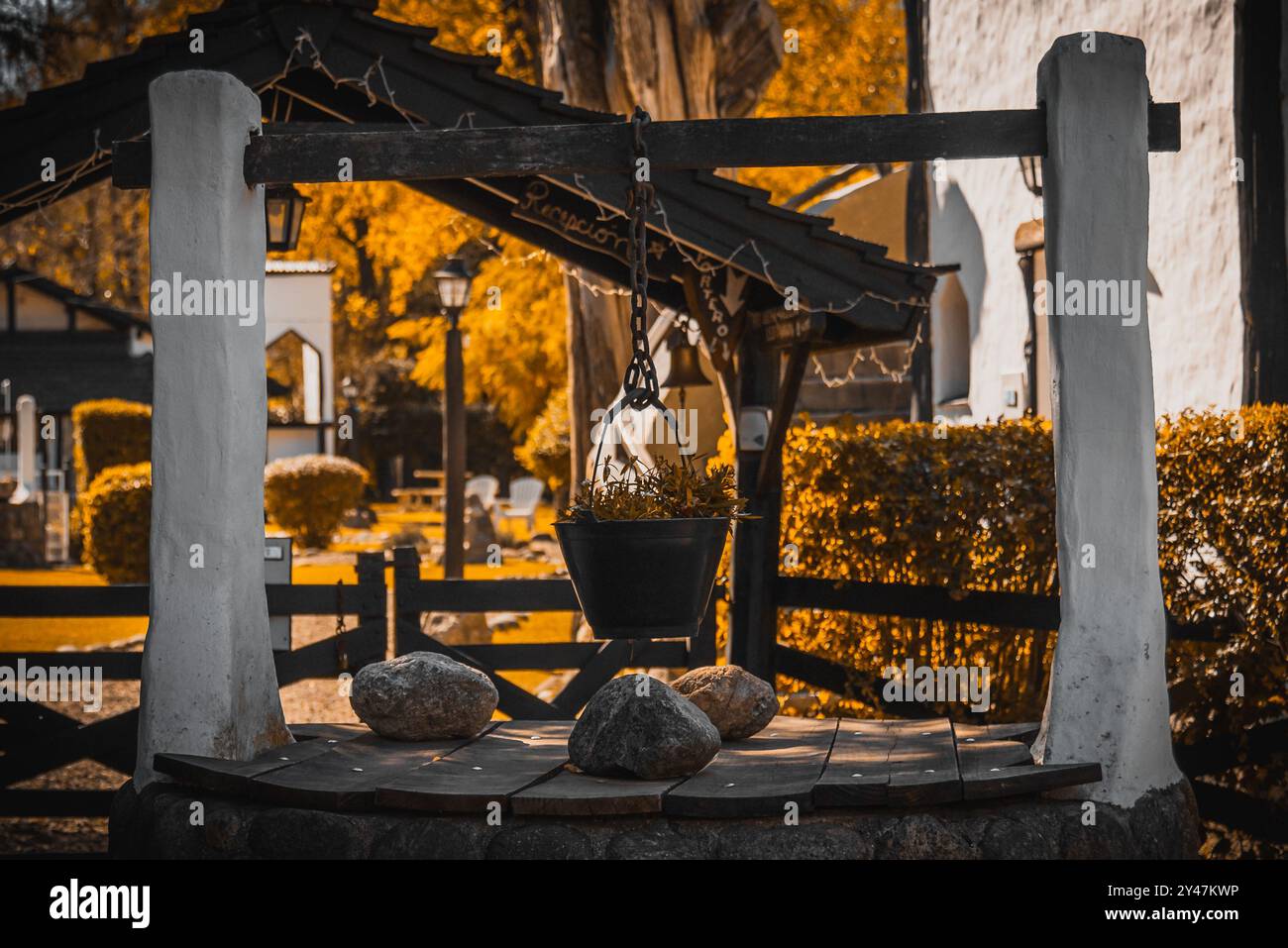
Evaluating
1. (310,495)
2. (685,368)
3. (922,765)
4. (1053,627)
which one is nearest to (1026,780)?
(922,765)

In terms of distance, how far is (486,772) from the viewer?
561 cm

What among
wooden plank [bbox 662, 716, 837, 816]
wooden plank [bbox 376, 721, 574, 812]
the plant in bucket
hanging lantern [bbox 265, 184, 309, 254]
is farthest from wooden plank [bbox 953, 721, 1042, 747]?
hanging lantern [bbox 265, 184, 309, 254]

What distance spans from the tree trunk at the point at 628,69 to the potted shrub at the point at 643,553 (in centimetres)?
716

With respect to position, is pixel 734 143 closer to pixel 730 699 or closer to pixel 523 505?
pixel 730 699

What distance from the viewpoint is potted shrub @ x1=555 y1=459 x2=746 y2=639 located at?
5215 millimetres

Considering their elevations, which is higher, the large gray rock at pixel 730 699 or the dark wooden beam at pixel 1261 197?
the dark wooden beam at pixel 1261 197

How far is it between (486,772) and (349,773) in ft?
1.74

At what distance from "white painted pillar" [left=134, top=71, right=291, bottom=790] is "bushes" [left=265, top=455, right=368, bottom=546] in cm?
1620

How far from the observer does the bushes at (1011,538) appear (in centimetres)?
681

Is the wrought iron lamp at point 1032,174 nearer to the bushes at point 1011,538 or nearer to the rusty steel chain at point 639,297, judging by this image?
the bushes at point 1011,538

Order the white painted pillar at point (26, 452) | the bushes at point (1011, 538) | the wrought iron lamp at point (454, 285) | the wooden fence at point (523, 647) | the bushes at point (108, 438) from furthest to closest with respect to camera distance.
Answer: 1. the bushes at point (108, 438)
2. the white painted pillar at point (26, 452)
3. the wrought iron lamp at point (454, 285)
4. the wooden fence at point (523, 647)
5. the bushes at point (1011, 538)

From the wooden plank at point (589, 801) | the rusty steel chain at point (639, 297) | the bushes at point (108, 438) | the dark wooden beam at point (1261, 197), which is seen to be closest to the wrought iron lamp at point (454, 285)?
the dark wooden beam at point (1261, 197)

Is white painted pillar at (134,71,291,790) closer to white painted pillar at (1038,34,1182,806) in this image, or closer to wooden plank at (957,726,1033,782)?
wooden plank at (957,726,1033,782)

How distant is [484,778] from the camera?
17.8 ft
